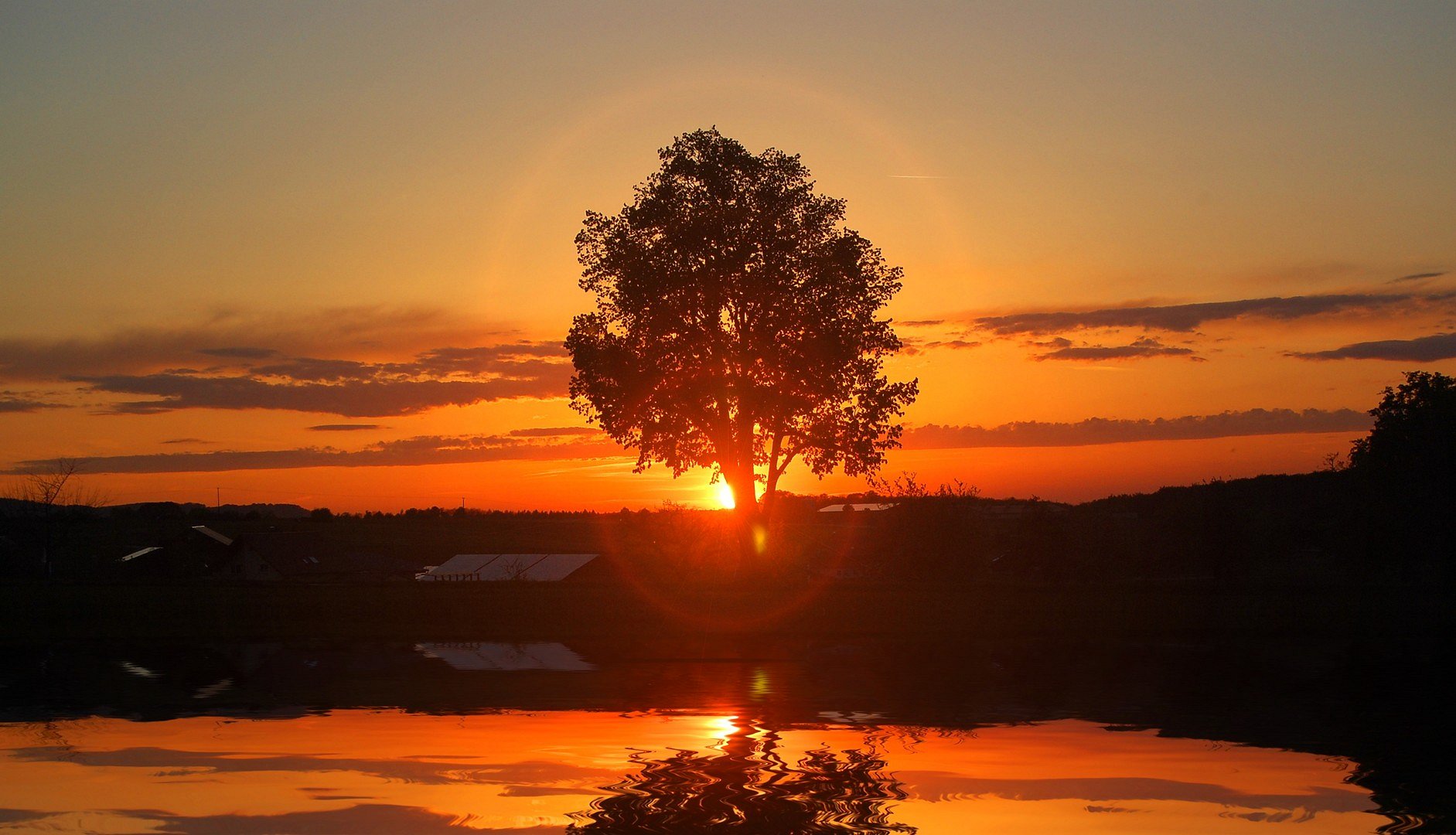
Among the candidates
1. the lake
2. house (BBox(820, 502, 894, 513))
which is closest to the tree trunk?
the lake

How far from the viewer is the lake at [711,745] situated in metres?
13.6

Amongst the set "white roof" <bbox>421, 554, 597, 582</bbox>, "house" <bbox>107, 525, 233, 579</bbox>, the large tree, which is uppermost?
the large tree

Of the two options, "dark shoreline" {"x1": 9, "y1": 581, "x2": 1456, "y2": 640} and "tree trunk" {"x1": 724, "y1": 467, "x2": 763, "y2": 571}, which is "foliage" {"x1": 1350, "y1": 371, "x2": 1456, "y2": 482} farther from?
"tree trunk" {"x1": 724, "y1": 467, "x2": 763, "y2": 571}

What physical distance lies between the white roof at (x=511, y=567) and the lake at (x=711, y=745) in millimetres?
58274

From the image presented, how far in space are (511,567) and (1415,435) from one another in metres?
63.1

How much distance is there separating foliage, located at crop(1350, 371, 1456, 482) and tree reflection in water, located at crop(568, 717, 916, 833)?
5030 cm

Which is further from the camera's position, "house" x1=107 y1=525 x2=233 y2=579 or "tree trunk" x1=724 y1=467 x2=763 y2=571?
"house" x1=107 y1=525 x2=233 y2=579

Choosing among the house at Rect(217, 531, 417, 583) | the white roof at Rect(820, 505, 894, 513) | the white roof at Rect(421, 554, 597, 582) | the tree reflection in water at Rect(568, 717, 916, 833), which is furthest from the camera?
the white roof at Rect(820, 505, 894, 513)

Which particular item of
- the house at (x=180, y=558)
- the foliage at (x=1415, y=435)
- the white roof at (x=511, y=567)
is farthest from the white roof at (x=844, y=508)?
the house at (x=180, y=558)

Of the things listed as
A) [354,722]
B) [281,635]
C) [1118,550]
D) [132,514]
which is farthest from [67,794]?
[132,514]

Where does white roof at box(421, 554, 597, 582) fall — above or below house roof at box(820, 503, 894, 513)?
below

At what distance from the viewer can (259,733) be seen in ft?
63.3

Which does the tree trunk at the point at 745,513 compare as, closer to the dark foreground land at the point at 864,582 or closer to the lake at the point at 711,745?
the dark foreground land at the point at 864,582

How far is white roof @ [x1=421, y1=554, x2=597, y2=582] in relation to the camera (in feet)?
296
